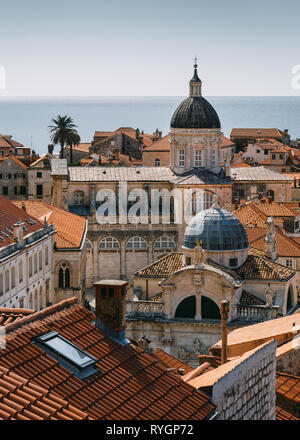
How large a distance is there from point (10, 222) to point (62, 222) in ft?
40.9

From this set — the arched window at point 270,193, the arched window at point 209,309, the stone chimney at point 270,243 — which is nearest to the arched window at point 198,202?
the arched window at point 270,193

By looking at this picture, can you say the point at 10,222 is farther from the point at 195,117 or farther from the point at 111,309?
the point at 111,309

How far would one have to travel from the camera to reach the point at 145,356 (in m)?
19.9

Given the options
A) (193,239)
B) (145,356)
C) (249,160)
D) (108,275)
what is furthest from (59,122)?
(145,356)

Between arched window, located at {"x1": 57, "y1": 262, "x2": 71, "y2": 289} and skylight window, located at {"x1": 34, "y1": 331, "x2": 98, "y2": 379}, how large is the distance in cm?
4222

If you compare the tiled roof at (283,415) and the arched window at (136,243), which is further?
the arched window at (136,243)

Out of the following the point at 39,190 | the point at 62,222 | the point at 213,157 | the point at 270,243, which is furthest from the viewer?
the point at 39,190

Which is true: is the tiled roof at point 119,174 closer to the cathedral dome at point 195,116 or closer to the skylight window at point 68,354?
the cathedral dome at point 195,116

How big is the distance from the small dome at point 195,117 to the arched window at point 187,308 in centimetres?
3361

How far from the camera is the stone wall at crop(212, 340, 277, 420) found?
18.9 m

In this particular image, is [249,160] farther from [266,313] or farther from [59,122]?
[266,313]

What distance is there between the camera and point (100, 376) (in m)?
18.2

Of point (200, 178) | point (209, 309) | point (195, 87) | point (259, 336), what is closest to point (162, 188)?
point (200, 178)

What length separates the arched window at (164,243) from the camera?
75.4m
